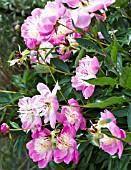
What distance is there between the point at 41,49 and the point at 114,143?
1.05 ft

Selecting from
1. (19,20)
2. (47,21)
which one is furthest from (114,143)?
(19,20)

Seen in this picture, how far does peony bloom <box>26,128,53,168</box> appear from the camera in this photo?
0.93 m

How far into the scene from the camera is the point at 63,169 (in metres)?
1.11

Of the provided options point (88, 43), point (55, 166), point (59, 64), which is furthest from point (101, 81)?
point (55, 166)

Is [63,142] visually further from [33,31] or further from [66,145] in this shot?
[33,31]

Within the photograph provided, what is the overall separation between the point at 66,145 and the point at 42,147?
61mm

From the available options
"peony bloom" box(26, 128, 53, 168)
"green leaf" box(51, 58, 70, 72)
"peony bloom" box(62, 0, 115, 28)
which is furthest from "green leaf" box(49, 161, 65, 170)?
"peony bloom" box(62, 0, 115, 28)

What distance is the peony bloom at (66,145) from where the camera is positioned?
0.90 metres

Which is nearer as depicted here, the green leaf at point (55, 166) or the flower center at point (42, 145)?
the flower center at point (42, 145)

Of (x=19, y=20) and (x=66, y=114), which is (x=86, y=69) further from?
(x=19, y=20)

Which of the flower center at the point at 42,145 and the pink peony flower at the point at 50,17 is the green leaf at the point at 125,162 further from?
the pink peony flower at the point at 50,17

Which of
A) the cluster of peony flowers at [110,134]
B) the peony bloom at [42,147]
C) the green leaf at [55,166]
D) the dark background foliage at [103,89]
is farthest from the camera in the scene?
the green leaf at [55,166]

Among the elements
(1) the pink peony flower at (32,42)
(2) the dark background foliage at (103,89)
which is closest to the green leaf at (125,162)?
(2) the dark background foliage at (103,89)

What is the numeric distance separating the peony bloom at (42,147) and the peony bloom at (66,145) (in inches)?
0.9
